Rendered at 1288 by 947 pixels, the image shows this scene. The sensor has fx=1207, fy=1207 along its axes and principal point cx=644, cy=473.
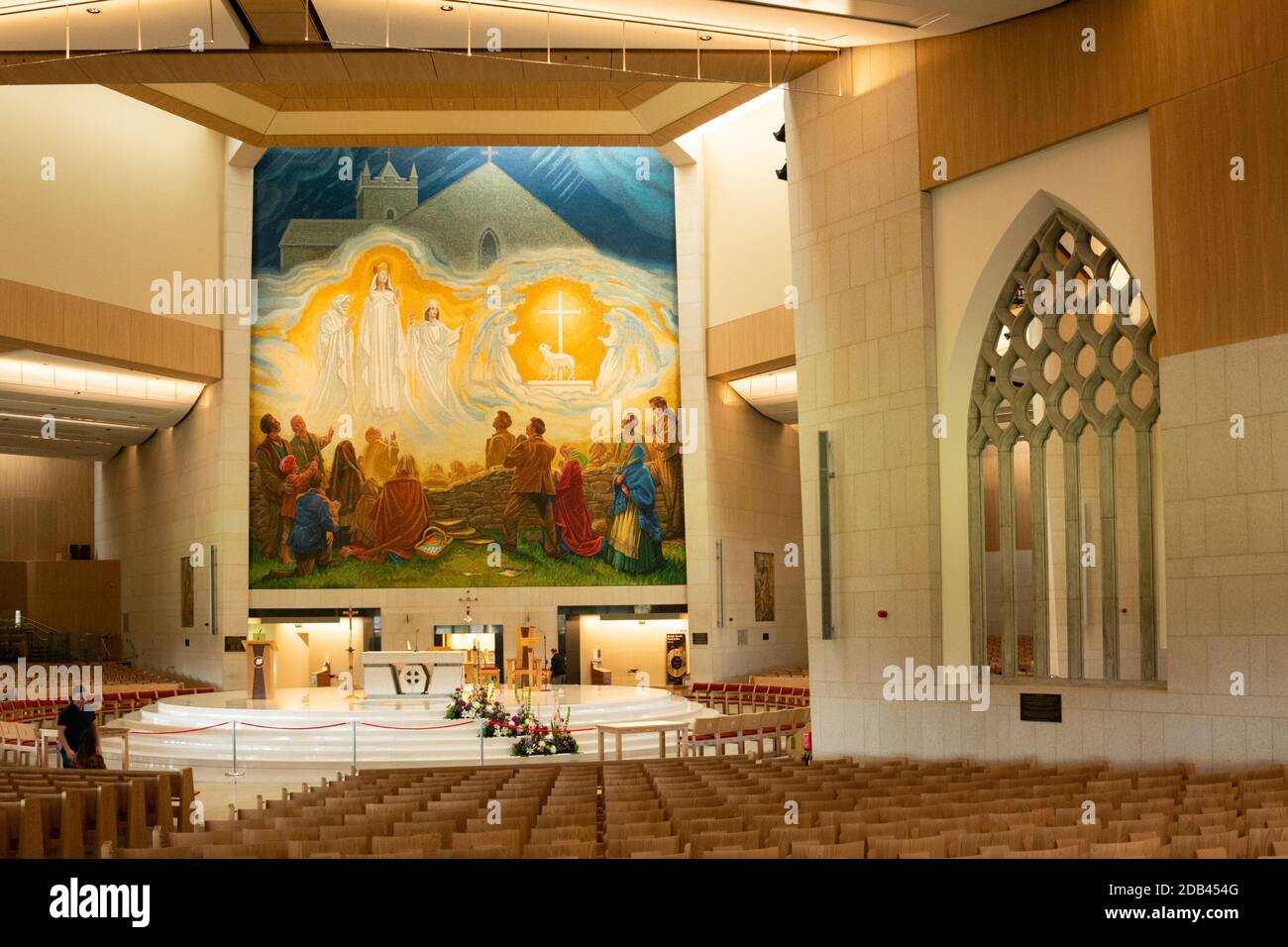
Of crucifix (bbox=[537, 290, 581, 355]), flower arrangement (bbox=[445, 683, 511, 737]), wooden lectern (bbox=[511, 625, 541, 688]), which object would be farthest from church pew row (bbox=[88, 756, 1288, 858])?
crucifix (bbox=[537, 290, 581, 355])

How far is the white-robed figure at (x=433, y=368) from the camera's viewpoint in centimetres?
2892

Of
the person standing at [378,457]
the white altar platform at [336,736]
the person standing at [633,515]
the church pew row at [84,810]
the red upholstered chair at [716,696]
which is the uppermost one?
the person standing at [378,457]

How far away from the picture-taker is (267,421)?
2839 centimetres

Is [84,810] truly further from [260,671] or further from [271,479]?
[271,479]

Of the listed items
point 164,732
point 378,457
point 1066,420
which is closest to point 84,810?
point 1066,420

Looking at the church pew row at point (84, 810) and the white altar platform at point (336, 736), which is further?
the white altar platform at point (336, 736)

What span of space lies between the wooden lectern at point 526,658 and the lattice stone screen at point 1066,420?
12851mm

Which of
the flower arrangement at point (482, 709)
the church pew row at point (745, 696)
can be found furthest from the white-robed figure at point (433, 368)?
the flower arrangement at point (482, 709)

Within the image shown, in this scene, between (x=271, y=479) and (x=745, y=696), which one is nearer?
(x=745, y=696)

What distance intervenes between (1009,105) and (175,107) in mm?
15883

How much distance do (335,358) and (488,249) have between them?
4.50 m

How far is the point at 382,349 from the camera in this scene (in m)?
28.9

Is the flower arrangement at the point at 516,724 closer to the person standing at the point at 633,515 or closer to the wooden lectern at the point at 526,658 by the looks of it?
the wooden lectern at the point at 526,658
